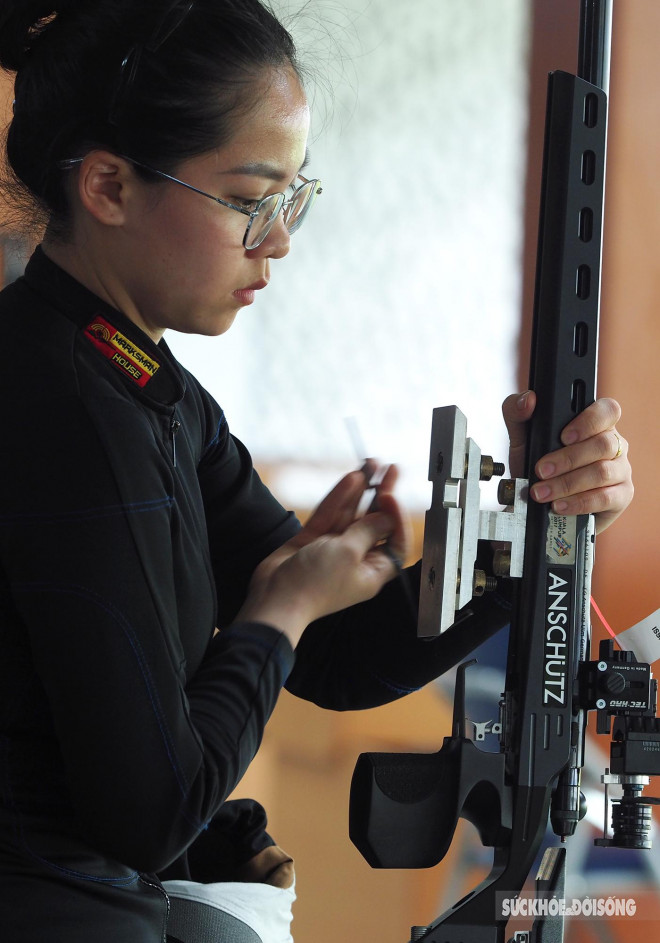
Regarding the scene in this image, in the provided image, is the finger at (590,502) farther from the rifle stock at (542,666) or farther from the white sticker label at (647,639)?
the white sticker label at (647,639)

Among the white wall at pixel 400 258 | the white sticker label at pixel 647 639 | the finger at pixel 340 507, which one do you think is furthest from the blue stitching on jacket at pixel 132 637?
the white wall at pixel 400 258

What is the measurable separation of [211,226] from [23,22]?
235 mm

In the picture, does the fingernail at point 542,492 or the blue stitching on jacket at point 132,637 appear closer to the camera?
the blue stitching on jacket at point 132,637

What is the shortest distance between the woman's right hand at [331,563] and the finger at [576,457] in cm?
12

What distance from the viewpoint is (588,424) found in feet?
2.58

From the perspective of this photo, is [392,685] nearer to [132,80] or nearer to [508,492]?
[508,492]

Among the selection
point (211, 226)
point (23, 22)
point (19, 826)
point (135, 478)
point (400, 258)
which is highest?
point (400, 258)

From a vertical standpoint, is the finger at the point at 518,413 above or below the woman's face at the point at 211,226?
below

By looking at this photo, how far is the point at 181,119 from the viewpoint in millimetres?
713

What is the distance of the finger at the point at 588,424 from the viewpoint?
2.59 feet

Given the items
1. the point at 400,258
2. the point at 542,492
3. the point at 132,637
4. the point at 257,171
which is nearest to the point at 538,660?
the point at 542,492

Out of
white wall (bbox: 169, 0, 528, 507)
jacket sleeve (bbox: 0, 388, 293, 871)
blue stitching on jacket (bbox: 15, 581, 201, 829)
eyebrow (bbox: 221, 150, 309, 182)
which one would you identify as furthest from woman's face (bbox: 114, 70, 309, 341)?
white wall (bbox: 169, 0, 528, 507)

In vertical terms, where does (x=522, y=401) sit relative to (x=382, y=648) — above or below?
above

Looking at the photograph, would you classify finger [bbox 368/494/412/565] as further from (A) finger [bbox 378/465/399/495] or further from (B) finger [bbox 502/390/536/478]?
(B) finger [bbox 502/390/536/478]
